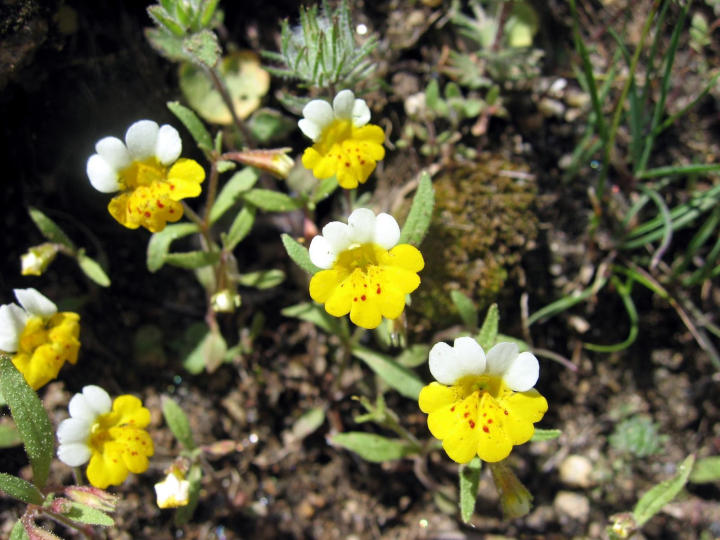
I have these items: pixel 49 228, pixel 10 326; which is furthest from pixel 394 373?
pixel 49 228

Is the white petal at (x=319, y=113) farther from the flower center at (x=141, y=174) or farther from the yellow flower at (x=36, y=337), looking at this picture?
the yellow flower at (x=36, y=337)

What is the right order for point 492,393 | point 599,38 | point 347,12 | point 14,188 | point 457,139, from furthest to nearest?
point 599,38 → point 457,139 → point 14,188 → point 347,12 → point 492,393

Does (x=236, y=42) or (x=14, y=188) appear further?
(x=236, y=42)

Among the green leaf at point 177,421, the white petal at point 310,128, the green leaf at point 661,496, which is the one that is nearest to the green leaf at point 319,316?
the green leaf at point 177,421

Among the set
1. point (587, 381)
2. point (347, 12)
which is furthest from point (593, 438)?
point (347, 12)

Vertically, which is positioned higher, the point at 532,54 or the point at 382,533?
the point at 532,54

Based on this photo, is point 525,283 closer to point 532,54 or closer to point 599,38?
point 532,54
